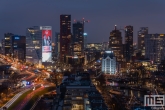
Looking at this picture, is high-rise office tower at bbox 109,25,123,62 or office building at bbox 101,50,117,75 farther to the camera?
high-rise office tower at bbox 109,25,123,62

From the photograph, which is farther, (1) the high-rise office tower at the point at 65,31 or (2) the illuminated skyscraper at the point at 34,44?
(1) the high-rise office tower at the point at 65,31

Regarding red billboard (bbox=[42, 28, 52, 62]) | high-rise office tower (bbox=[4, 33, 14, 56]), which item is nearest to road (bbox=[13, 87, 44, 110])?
red billboard (bbox=[42, 28, 52, 62])

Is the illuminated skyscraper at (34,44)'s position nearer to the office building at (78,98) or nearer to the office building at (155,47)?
the office building at (155,47)

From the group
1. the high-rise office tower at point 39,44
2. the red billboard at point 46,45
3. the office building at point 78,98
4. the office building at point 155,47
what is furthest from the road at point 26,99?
the office building at point 155,47

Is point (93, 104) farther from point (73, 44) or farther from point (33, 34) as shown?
point (73, 44)

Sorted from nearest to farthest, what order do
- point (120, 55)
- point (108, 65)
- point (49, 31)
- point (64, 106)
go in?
point (64, 106)
point (108, 65)
point (49, 31)
point (120, 55)

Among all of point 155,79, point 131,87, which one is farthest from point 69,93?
point 155,79

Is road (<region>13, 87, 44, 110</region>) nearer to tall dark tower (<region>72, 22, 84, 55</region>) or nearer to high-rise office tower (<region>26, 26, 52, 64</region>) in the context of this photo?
high-rise office tower (<region>26, 26, 52, 64</region>)
